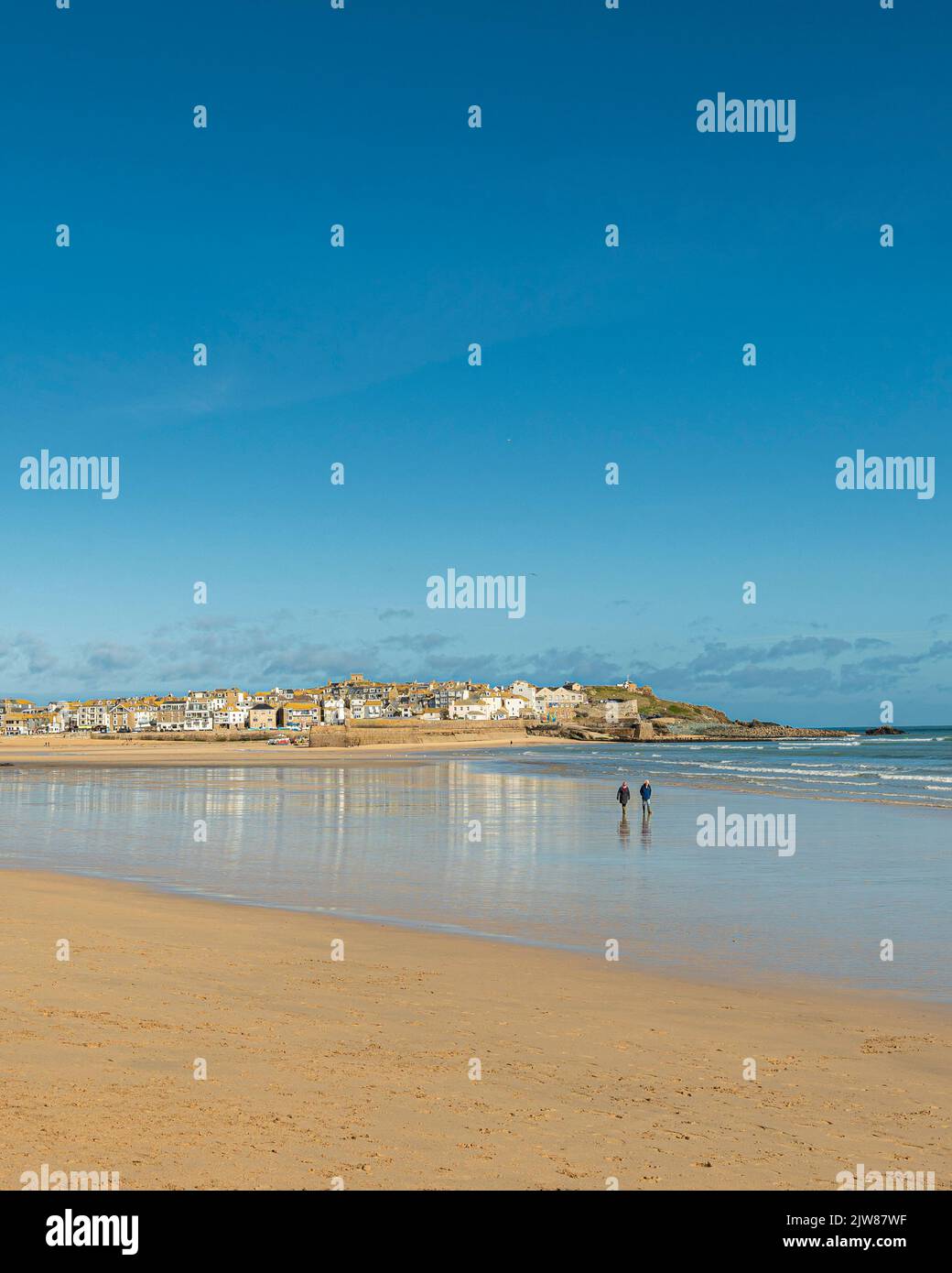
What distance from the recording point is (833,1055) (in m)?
9.21

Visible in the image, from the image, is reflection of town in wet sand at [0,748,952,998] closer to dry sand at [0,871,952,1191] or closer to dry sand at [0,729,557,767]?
dry sand at [0,871,952,1191]

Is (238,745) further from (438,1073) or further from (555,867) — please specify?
(438,1073)

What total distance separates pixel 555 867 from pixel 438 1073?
13.8 metres

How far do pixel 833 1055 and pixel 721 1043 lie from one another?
0.97m

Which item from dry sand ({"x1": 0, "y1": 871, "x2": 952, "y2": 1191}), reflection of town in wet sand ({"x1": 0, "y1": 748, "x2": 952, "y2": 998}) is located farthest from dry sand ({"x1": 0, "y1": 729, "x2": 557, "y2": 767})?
dry sand ({"x1": 0, "y1": 871, "x2": 952, "y2": 1191})

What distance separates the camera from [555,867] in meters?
21.9

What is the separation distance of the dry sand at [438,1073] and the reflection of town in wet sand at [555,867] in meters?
2.21

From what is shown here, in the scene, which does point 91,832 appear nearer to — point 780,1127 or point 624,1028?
point 624,1028

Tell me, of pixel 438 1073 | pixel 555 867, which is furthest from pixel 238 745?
pixel 438 1073

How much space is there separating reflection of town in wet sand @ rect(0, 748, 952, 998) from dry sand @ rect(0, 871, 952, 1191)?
2.21 m

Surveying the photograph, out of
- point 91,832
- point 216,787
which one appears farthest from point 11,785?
point 91,832

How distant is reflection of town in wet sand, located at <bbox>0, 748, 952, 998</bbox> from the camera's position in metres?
14.7

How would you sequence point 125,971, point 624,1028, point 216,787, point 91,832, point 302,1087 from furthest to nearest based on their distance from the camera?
point 216,787 < point 91,832 < point 125,971 < point 624,1028 < point 302,1087
